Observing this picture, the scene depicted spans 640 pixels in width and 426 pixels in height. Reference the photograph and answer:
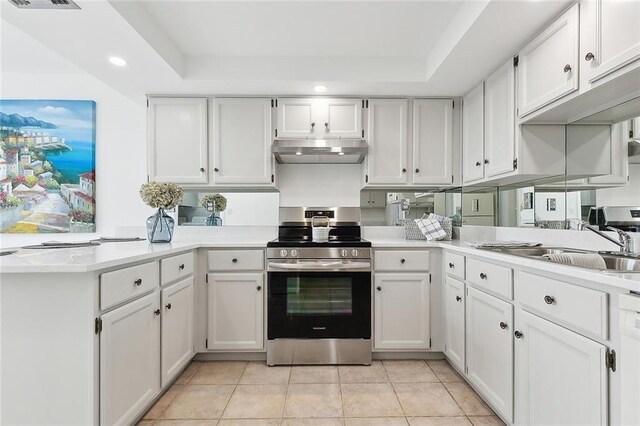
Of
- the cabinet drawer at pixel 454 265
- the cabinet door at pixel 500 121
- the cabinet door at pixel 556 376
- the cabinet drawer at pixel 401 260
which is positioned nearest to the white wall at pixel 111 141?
the cabinet drawer at pixel 401 260

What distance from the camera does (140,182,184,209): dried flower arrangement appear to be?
Answer: 2295mm

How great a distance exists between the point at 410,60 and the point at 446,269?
1.67 metres

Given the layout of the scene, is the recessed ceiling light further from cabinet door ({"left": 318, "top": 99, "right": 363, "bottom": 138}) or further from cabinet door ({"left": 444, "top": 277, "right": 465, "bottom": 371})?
cabinet door ({"left": 444, "top": 277, "right": 465, "bottom": 371})

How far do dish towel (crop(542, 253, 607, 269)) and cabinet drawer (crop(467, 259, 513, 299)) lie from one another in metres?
0.22

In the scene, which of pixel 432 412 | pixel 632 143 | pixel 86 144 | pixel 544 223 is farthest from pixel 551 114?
pixel 86 144

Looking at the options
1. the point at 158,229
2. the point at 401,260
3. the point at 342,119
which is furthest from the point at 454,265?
the point at 158,229

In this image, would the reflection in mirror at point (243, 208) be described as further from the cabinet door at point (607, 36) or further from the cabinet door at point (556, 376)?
the cabinet door at point (607, 36)

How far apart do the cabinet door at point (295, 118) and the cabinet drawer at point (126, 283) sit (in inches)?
62.7

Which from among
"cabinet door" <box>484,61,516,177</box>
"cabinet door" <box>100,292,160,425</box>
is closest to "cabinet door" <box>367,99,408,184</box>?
"cabinet door" <box>484,61,516,177</box>

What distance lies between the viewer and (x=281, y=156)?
2904 millimetres

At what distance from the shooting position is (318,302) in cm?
244

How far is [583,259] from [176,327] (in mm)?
2327

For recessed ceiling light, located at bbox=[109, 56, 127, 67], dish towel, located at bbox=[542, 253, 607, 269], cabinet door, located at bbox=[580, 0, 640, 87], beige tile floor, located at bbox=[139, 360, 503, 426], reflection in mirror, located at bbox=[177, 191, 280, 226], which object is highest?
recessed ceiling light, located at bbox=[109, 56, 127, 67]

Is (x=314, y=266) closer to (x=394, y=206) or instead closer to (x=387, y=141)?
(x=394, y=206)
